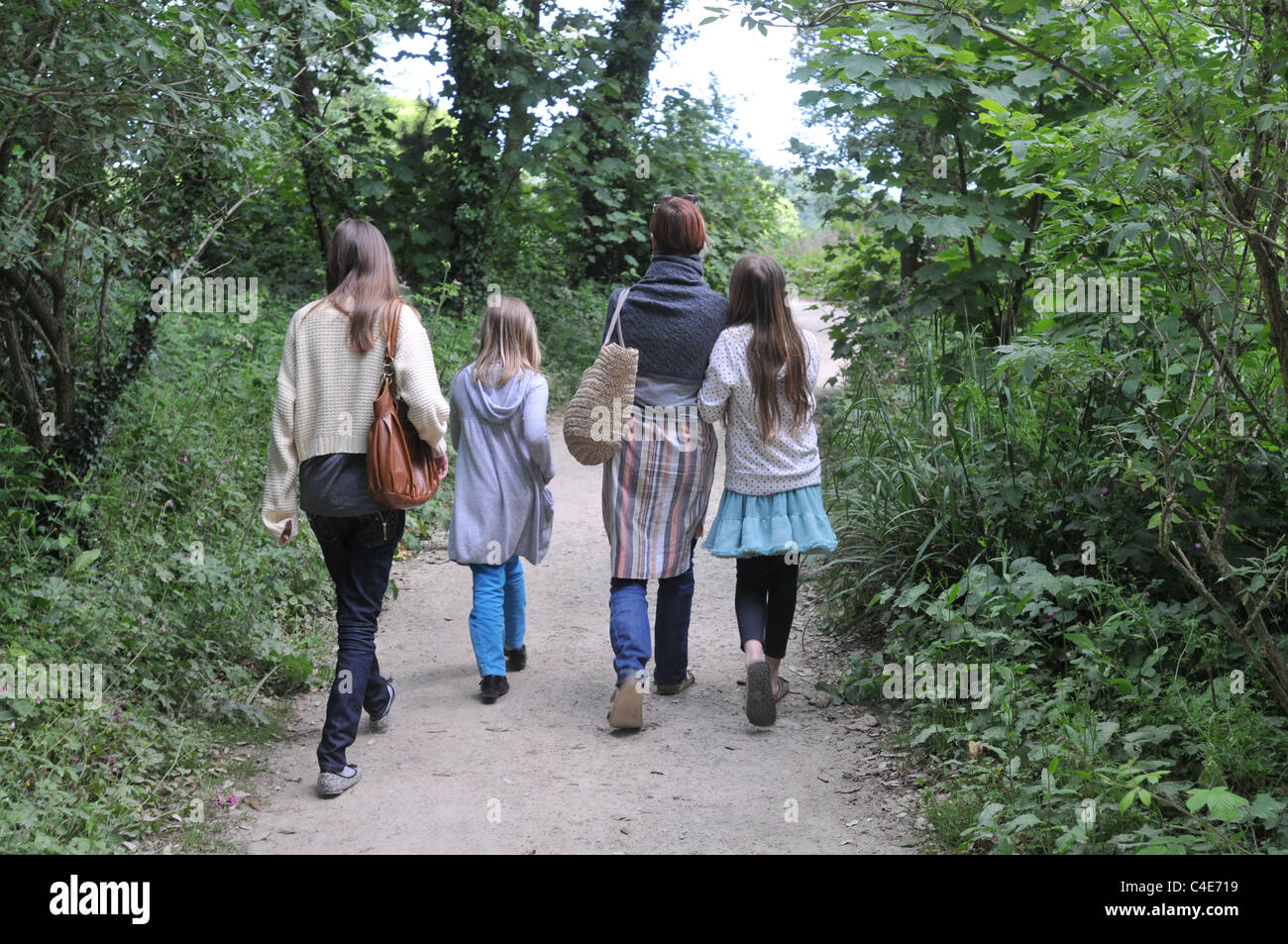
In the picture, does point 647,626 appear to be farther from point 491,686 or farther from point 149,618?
point 149,618

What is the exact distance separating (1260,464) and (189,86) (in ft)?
17.7

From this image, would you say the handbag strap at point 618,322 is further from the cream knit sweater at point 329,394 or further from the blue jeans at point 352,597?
the blue jeans at point 352,597

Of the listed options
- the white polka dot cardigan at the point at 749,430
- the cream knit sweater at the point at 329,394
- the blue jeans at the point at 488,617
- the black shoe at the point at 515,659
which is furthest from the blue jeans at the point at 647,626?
the cream knit sweater at the point at 329,394

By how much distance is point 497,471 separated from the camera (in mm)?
5598

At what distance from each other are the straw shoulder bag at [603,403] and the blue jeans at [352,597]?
876 millimetres

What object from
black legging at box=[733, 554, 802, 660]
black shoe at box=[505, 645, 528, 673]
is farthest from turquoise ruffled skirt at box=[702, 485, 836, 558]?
black shoe at box=[505, 645, 528, 673]

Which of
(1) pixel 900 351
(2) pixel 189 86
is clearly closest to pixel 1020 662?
(1) pixel 900 351

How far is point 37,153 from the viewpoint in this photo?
217 inches

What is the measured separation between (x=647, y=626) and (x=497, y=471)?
1114 mm

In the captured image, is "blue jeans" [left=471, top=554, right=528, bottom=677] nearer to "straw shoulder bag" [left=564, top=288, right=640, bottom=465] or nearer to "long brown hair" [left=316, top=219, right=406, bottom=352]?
"straw shoulder bag" [left=564, top=288, right=640, bottom=465]

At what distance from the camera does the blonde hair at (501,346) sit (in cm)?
553

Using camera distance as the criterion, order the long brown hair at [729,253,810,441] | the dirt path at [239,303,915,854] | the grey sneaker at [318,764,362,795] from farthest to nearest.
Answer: the long brown hair at [729,253,810,441] → the grey sneaker at [318,764,362,795] → the dirt path at [239,303,915,854]

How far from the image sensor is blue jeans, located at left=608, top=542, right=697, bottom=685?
16.8ft

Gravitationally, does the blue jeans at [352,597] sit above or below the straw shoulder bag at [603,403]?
below
